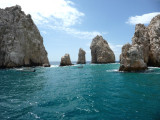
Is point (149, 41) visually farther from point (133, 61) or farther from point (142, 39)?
point (133, 61)

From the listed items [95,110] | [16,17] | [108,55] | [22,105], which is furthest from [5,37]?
[108,55]

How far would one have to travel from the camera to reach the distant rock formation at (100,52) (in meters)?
111

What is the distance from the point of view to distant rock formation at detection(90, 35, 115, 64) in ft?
365

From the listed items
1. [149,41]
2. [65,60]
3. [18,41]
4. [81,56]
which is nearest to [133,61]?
[149,41]

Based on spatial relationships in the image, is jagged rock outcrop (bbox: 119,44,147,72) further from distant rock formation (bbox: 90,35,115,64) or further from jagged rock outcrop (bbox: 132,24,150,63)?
distant rock formation (bbox: 90,35,115,64)

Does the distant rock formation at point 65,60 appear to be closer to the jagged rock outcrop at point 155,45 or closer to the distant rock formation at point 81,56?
the distant rock formation at point 81,56

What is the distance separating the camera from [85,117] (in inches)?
345

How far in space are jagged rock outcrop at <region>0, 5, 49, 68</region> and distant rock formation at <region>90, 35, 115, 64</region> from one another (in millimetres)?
50573

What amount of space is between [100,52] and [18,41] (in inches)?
2665

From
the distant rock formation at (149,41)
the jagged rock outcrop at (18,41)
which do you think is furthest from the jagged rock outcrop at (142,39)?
the jagged rock outcrop at (18,41)

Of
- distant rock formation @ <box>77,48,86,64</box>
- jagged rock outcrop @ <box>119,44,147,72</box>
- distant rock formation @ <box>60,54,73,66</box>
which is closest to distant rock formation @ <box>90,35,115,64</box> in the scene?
distant rock formation @ <box>77,48,86,64</box>

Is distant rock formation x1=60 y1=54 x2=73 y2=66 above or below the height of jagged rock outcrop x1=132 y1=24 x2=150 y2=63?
below

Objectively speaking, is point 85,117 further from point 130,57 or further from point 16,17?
point 16,17

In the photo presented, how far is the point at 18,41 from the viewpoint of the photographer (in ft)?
225
